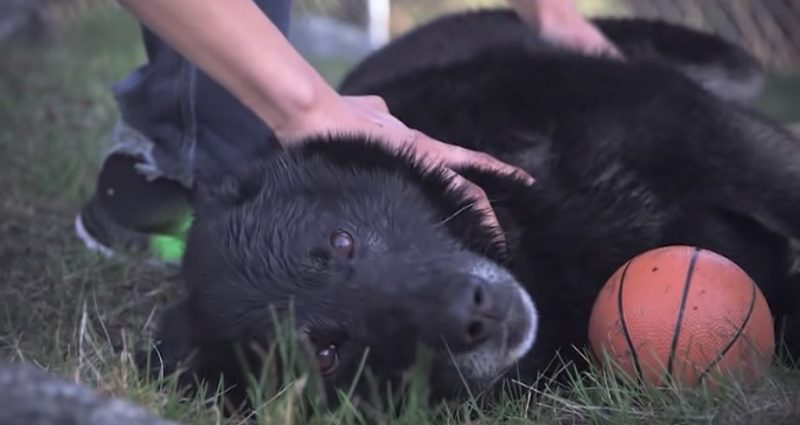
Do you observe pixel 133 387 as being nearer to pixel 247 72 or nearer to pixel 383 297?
pixel 383 297

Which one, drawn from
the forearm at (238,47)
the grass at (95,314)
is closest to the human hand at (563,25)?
the forearm at (238,47)

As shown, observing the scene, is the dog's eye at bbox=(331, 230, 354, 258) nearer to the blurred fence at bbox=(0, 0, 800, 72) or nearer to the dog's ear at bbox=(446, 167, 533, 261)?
the dog's ear at bbox=(446, 167, 533, 261)

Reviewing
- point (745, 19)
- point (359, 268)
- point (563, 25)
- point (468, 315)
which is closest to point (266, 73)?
point (359, 268)

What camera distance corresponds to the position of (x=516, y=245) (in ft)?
9.29

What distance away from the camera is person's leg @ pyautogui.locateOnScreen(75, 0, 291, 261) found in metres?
3.92

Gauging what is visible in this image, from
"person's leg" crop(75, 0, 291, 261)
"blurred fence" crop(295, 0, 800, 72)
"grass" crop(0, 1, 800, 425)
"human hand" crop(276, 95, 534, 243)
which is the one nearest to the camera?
"grass" crop(0, 1, 800, 425)

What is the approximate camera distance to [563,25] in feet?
12.8

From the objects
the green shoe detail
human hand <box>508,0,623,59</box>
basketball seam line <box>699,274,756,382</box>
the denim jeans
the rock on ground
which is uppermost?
the rock on ground

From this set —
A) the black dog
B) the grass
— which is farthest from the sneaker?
the black dog

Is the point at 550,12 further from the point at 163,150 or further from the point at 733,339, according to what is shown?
the point at 733,339

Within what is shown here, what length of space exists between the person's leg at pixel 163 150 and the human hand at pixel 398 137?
1101mm

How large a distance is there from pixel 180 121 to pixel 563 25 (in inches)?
54.6

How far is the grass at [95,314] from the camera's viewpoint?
7.04 ft

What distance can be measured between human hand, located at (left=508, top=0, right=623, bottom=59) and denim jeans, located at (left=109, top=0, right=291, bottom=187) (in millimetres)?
890
